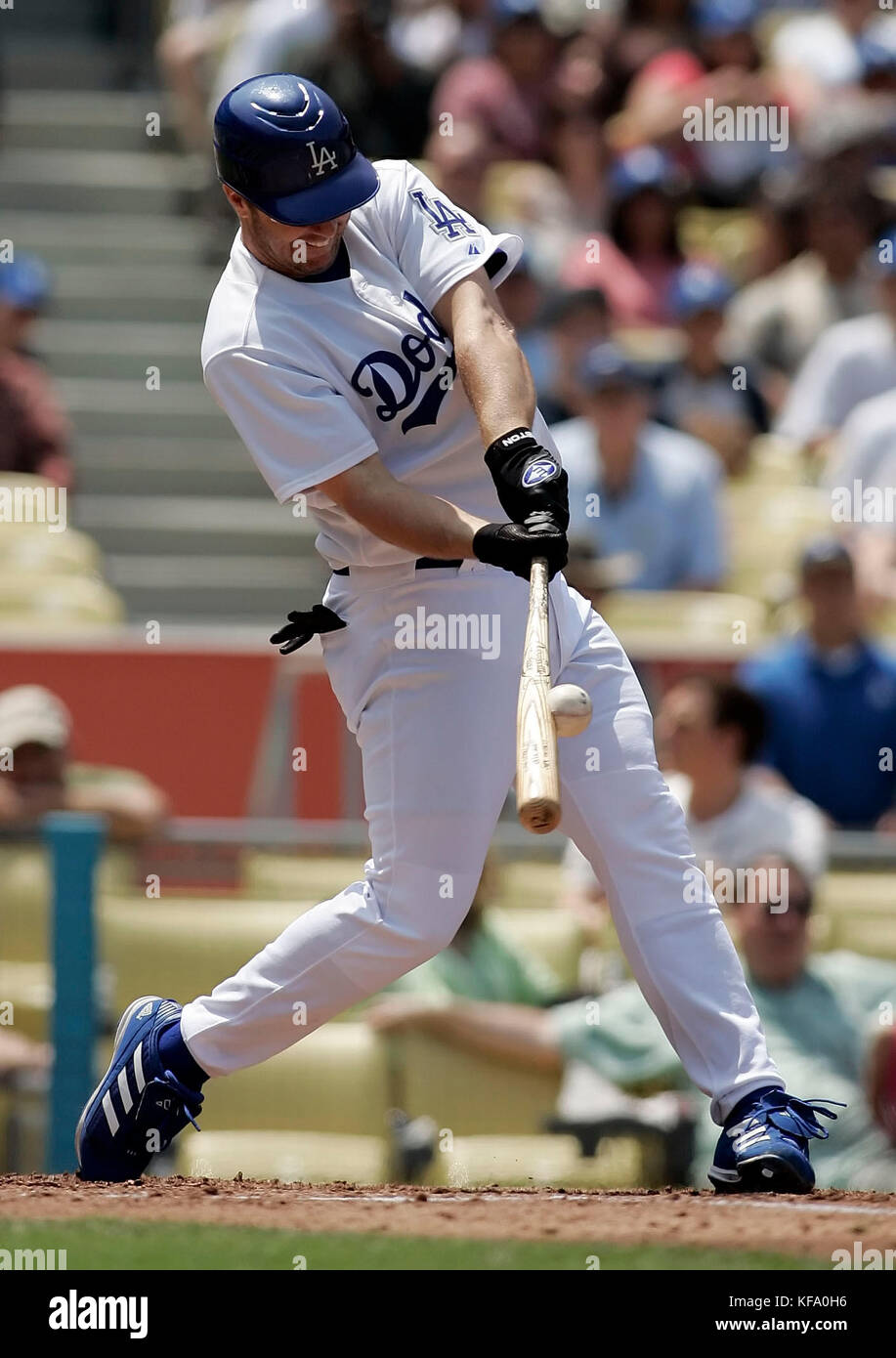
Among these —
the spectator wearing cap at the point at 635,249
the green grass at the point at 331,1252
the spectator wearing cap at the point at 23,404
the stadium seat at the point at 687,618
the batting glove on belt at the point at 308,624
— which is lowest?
the green grass at the point at 331,1252

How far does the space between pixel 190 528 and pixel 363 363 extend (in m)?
5.08

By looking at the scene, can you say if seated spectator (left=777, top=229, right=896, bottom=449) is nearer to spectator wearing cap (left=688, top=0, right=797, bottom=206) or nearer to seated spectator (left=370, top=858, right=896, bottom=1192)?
spectator wearing cap (left=688, top=0, right=797, bottom=206)

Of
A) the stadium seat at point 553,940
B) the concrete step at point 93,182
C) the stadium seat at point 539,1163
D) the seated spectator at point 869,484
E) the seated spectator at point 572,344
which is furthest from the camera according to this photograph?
the concrete step at point 93,182

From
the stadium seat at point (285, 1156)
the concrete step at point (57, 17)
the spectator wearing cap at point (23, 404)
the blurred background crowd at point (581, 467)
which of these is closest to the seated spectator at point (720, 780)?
the blurred background crowd at point (581, 467)

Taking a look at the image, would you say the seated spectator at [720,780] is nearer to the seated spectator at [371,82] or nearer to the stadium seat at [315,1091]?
the stadium seat at [315,1091]

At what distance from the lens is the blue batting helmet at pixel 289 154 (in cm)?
362

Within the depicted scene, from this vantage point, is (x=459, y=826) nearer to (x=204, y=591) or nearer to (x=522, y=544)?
(x=522, y=544)

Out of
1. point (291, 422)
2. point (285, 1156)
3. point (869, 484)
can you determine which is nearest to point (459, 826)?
point (291, 422)

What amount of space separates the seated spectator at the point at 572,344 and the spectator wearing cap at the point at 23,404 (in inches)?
72.1

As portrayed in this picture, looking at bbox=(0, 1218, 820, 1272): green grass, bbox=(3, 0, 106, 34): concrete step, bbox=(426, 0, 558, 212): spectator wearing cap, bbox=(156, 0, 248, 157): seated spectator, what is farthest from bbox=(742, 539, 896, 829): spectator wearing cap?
bbox=(3, 0, 106, 34): concrete step

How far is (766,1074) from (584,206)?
6.19 metres

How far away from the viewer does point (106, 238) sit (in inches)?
394

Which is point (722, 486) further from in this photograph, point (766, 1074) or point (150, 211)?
point (766, 1074)

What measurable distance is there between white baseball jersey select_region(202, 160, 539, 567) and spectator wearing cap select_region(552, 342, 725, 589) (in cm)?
358
